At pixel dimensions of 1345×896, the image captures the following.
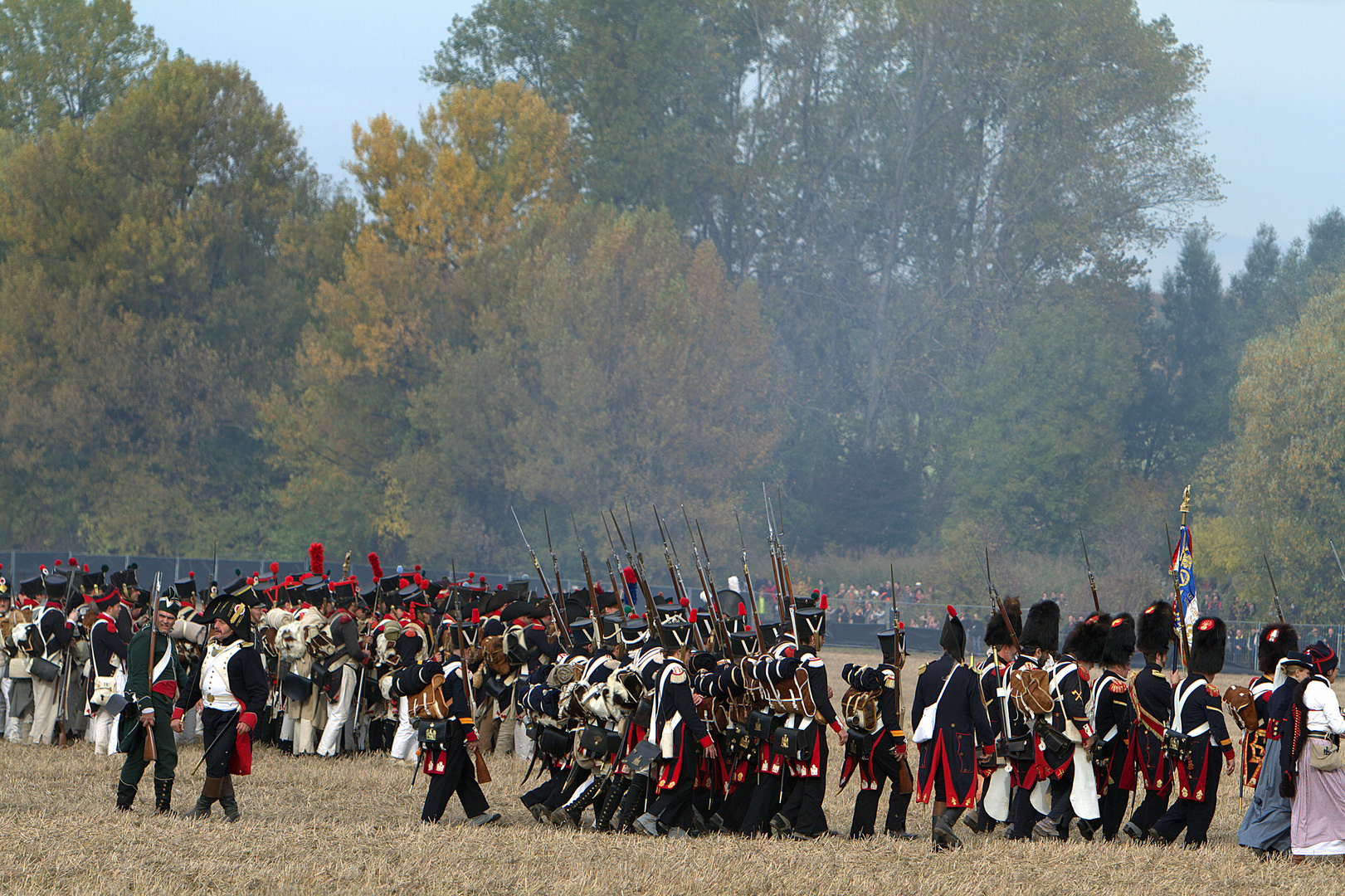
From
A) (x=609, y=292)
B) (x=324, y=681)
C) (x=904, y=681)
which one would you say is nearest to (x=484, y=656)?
(x=324, y=681)

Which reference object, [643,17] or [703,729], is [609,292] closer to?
[643,17]

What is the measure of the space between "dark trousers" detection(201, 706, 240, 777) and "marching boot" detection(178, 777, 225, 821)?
6 centimetres

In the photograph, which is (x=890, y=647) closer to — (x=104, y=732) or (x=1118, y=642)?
(x=1118, y=642)

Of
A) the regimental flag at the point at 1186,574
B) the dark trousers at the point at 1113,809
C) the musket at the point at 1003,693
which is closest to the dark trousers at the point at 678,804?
the musket at the point at 1003,693

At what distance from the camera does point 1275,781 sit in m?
10.5

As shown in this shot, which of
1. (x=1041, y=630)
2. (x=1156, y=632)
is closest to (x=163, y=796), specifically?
(x=1041, y=630)

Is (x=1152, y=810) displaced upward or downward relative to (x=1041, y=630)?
downward

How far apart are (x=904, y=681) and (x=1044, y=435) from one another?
3184 cm

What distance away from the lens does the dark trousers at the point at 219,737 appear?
11.0 meters

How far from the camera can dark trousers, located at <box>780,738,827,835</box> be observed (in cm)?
1065

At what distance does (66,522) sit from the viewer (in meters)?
49.1

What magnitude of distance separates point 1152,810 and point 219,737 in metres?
6.59

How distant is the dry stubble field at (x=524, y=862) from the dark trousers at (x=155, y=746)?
0.29 m

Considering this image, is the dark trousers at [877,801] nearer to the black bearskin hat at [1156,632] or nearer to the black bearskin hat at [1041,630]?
the black bearskin hat at [1041,630]
